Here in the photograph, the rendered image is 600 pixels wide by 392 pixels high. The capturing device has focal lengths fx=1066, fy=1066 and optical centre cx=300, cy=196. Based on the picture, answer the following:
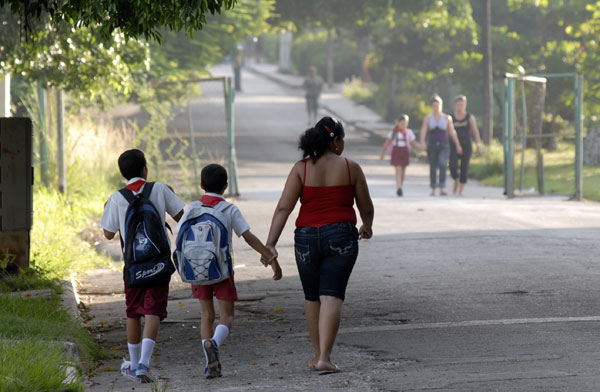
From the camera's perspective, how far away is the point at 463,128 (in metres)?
19.8

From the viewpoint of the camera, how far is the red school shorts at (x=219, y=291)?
671 cm

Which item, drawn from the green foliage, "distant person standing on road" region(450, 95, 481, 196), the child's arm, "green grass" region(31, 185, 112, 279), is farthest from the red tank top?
"distant person standing on road" region(450, 95, 481, 196)

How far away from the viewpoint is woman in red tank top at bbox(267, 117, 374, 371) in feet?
21.8

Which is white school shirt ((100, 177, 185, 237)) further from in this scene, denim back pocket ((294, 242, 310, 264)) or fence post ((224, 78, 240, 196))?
fence post ((224, 78, 240, 196))

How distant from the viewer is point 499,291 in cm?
953

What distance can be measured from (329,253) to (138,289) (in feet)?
4.06

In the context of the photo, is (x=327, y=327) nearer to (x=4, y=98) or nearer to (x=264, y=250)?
(x=264, y=250)

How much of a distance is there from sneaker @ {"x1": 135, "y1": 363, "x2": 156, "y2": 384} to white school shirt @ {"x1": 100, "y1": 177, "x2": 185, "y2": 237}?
0.87 m

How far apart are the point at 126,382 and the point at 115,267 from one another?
527 cm

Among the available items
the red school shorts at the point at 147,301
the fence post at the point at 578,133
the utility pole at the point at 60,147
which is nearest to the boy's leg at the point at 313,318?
the red school shorts at the point at 147,301

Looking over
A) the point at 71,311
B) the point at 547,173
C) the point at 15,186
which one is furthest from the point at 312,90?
the point at 71,311

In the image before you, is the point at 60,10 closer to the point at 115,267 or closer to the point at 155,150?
the point at 115,267

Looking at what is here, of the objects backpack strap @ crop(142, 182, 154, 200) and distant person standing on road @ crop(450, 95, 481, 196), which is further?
distant person standing on road @ crop(450, 95, 481, 196)

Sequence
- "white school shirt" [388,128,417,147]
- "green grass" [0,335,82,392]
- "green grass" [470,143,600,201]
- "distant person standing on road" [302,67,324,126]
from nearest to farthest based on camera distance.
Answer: "green grass" [0,335,82,392] → "white school shirt" [388,128,417,147] → "green grass" [470,143,600,201] → "distant person standing on road" [302,67,324,126]
